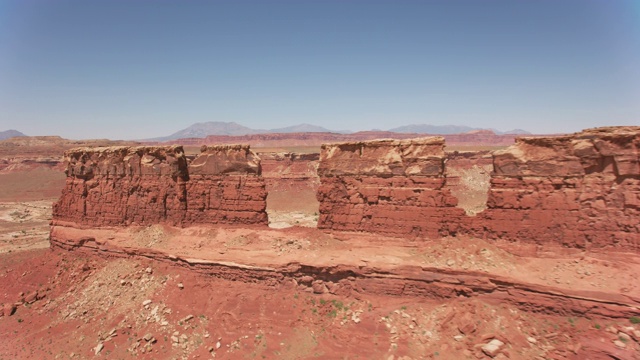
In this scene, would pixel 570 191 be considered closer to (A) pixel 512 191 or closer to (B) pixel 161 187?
(A) pixel 512 191

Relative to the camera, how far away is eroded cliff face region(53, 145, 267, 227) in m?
15.7

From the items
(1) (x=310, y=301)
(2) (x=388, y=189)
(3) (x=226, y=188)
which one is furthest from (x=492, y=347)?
(3) (x=226, y=188)

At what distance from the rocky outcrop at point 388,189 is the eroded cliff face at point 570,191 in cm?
162

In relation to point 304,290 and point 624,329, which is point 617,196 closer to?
point 624,329

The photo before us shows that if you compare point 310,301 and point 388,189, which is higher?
point 388,189

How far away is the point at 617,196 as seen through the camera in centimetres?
1109

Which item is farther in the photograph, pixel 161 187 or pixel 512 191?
pixel 161 187

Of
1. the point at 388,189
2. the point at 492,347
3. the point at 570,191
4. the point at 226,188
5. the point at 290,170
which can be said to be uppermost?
the point at 570,191

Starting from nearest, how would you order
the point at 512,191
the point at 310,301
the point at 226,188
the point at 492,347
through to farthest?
the point at 492,347
the point at 512,191
the point at 310,301
the point at 226,188

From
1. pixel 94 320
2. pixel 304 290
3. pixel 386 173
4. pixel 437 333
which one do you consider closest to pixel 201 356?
pixel 304 290

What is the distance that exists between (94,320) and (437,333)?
12.5 meters

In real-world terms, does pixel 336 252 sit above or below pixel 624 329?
above

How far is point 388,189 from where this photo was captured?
541 inches

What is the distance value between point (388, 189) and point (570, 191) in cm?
603
